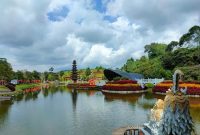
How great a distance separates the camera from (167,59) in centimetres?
6731

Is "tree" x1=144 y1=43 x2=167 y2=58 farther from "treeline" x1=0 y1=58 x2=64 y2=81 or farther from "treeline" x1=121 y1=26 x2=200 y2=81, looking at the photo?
"treeline" x1=0 y1=58 x2=64 y2=81

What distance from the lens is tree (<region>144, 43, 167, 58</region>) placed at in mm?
89812

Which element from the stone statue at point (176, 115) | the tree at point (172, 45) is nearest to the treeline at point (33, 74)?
the tree at point (172, 45)

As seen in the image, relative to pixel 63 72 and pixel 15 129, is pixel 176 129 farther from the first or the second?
pixel 63 72

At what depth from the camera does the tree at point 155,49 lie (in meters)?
89.8

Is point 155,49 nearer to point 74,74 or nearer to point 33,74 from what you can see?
point 74,74

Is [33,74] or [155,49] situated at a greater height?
[155,49]

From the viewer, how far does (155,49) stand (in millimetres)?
90812

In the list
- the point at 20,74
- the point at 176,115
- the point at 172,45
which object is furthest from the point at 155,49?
the point at 176,115

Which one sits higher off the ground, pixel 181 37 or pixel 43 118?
pixel 181 37

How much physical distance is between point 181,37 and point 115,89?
103ft

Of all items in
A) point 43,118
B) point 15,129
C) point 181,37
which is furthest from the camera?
point 181,37

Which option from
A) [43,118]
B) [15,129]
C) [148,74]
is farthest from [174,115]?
[148,74]

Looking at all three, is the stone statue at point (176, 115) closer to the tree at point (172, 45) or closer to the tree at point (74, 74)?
the tree at point (172, 45)
